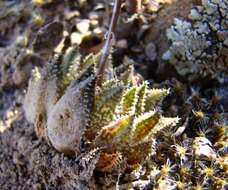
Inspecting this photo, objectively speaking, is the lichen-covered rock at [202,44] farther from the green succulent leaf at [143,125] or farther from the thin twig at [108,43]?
the green succulent leaf at [143,125]

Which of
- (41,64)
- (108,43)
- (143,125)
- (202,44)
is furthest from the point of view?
(41,64)

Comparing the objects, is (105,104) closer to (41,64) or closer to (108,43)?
(108,43)

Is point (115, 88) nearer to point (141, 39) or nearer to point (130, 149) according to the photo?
point (130, 149)

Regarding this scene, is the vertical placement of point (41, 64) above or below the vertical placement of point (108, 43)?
below

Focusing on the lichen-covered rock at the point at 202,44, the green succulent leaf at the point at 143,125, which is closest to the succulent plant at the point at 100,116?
the green succulent leaf at the point at 143,125

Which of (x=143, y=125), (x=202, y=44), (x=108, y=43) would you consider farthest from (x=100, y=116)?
(x=202, y=44)

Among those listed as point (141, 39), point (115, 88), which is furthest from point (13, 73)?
point (115, 88)

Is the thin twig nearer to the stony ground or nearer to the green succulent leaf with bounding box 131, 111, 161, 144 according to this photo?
the green succulent leaf with bounding box 131, 111, 161, 144
